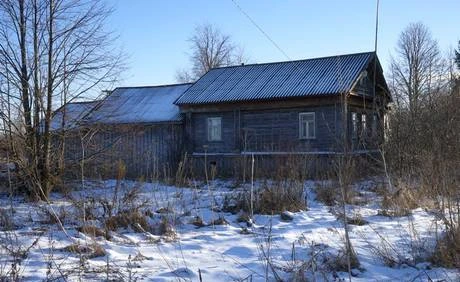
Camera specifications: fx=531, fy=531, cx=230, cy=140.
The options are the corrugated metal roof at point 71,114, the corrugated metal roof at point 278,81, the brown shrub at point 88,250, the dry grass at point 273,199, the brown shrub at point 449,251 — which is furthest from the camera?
the corrugated metal roof at point 278,81

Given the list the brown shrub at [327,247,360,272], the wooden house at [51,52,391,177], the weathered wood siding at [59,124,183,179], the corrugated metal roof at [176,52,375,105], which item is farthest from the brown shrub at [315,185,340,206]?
the corrugated metal roof at [176,52,375,105]

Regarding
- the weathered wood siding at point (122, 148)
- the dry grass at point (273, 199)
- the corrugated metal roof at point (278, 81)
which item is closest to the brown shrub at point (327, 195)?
the dry grass at point (273, 199)

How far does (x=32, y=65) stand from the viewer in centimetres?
1268

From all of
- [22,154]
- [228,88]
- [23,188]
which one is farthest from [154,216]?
[228,88]

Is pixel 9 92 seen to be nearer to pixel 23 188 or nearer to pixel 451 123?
pixel 23 188

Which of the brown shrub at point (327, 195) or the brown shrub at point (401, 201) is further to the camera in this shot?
the brown shrub at point (327, 195)

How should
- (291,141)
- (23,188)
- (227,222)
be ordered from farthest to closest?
(291,141) < (23,188) < (227,222)

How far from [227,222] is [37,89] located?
6.53 m

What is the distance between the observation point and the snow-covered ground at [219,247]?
16.9 ft

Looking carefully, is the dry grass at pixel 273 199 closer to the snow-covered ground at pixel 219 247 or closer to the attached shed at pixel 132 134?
the snow-covered ground at pixel 219 247

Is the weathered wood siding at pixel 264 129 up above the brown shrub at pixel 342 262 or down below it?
above

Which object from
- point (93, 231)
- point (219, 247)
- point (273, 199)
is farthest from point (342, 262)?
point (273, 199)

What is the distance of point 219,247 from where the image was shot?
6.73 metres

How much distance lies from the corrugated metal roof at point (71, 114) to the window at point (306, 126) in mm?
9987
